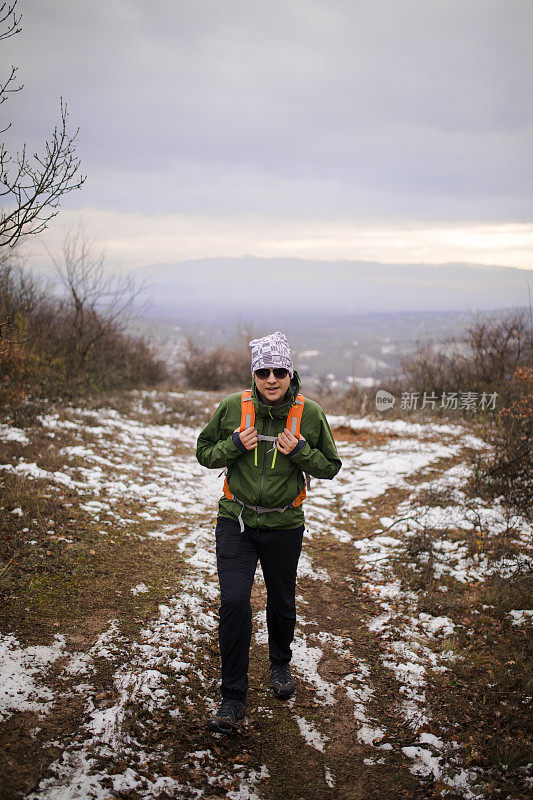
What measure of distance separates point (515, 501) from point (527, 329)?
1135cm

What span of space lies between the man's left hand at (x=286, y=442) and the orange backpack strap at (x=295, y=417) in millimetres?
53

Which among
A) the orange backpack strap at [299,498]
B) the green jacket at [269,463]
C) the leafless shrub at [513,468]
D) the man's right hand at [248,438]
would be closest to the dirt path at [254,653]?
the leafless shrub at [513,468]

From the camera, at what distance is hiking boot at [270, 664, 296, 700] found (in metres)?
3.35

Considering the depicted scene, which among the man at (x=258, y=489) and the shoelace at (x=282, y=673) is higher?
the man at (x=258, y=489)

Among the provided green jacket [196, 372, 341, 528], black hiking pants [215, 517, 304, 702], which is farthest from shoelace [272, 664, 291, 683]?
green jacket [196, 372, 341, 528]

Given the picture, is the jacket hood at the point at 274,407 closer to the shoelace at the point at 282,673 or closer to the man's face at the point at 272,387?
the man's face at the point at 272,387

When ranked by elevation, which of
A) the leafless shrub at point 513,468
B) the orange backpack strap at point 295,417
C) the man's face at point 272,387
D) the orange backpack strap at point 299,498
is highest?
the man's face at point 272,387

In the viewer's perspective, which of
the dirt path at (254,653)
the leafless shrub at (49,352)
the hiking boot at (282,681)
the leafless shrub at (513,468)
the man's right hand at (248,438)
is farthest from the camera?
the leafless shrub at (49,352)

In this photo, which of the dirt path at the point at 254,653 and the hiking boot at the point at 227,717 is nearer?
the dirt path at the point at 254,653

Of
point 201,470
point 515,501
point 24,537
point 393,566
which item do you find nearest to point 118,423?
point 201,470

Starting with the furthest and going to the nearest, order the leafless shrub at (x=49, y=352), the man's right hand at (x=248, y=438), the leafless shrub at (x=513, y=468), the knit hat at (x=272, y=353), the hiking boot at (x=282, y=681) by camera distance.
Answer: the leafless shrub at (x=49, y=352)
the leafless shrub at (x=513, y=468)
the hiking boot at (x=282, y=681)
the knit hat at (x=272, y=353)
the man's right hand at (x=248, y=438)

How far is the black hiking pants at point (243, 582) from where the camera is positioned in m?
2.88

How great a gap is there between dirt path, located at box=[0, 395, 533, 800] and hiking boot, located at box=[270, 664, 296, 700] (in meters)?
0.09

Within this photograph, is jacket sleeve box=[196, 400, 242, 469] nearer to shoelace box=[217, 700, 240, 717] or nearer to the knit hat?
the knit hat
